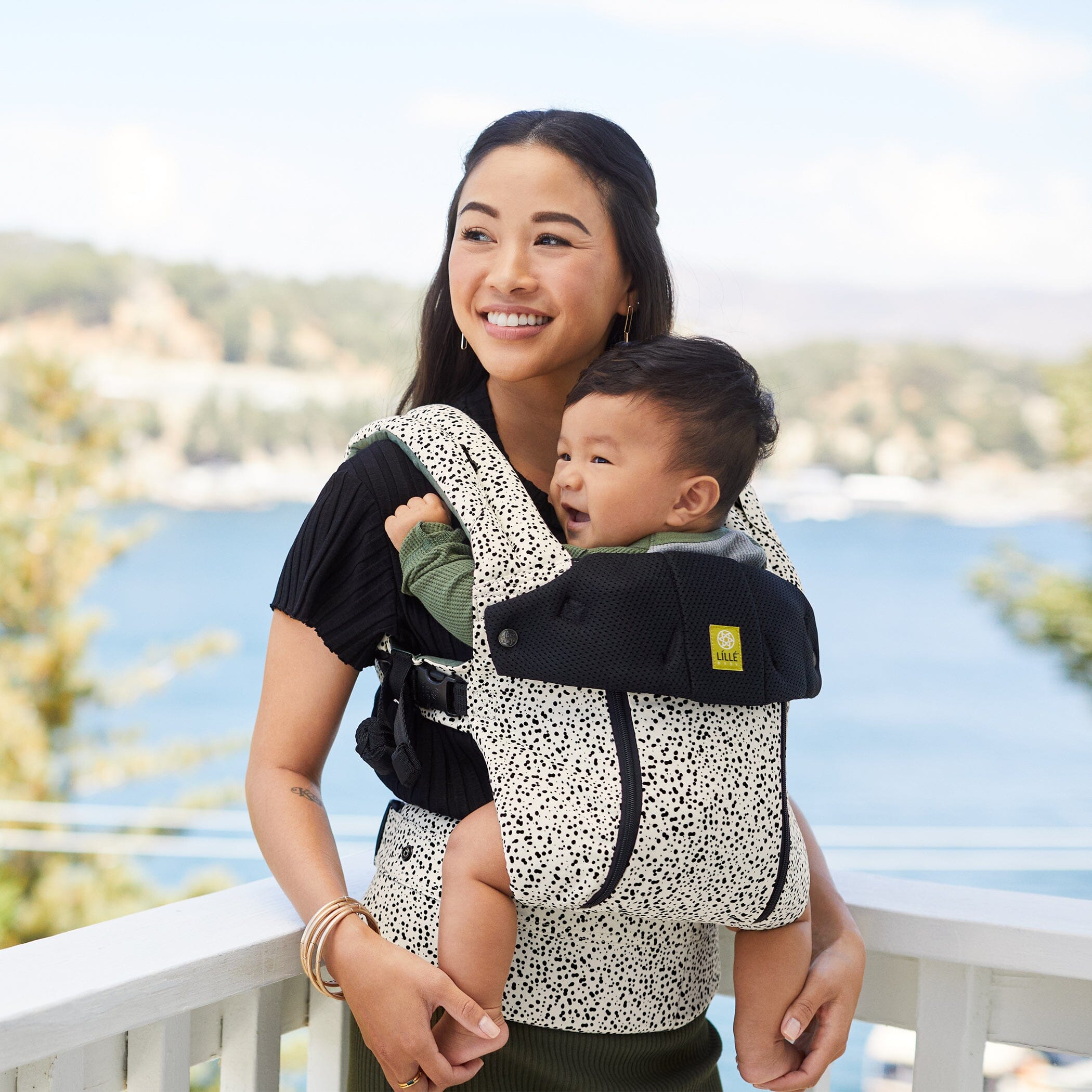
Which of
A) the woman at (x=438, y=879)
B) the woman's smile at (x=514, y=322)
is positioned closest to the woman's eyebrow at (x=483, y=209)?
the woman at (x=438, y=879)

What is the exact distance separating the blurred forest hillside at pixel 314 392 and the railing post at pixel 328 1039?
17.6 m

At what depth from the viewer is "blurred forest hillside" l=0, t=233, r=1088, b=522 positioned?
2152 centimetres

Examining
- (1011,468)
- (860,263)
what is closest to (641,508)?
(1011,468)

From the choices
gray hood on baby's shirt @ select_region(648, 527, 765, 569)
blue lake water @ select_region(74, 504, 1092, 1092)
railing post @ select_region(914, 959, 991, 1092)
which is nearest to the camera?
gray hood on baby's shirt @ select_region(648, 527, 765, 569)

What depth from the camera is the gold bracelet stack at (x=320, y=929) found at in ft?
4.05

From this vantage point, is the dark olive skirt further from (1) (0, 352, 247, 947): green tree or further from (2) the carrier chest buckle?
(1) (0, 352, 247, 947): green tree

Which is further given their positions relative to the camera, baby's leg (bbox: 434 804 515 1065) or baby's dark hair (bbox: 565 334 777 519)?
baby's dark hair (bbox: 565 334 777 519)

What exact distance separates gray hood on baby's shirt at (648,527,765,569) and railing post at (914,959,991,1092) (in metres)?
0.53

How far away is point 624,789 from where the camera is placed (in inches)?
45.2

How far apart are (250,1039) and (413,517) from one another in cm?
62

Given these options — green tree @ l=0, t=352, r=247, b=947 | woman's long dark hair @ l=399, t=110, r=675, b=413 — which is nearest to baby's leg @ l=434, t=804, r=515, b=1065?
woman's long dark hair @ l=399, t=110, r=675, b=413

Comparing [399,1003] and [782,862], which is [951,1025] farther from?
[399,1003]

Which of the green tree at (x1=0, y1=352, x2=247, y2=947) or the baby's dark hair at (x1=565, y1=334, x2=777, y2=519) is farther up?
the baby's dark hair at (x1=565, y1=334, x2=777, y2=519)

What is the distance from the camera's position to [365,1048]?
1.35 m
